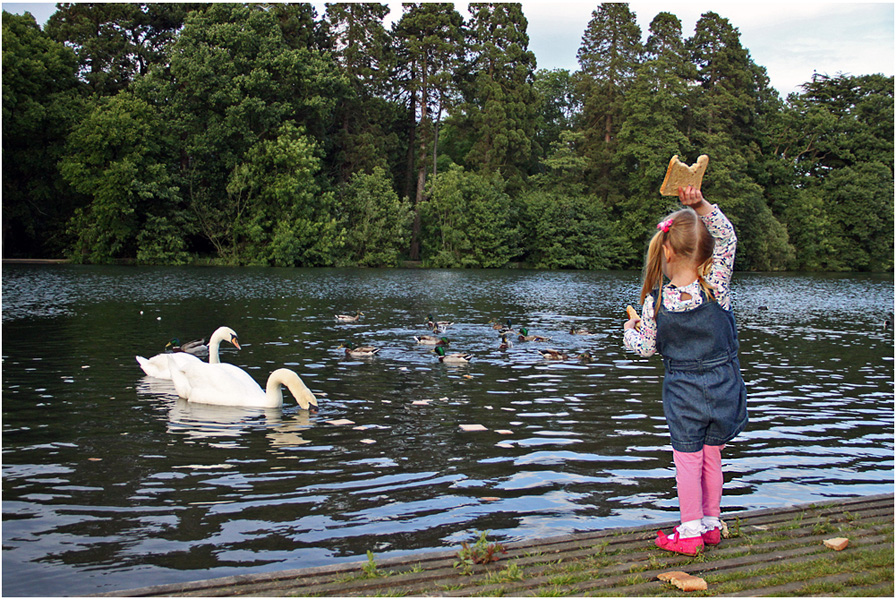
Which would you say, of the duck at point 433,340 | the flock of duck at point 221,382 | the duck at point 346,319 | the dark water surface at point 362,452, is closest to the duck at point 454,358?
the dark water surface at point 362,452

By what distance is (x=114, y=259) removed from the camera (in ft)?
168

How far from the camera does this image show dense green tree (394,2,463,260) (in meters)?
63.2

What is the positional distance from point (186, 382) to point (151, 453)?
8.94 feet

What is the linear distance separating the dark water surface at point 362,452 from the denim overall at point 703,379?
1.35 m

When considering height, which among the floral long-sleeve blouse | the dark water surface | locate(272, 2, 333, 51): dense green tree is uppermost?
locate(272, 2, 333, 51): dense green tree

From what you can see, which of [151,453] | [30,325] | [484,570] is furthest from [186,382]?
[30,325]

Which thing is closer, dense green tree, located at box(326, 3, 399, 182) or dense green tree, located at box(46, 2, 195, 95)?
dense green tree, located at box(46, 2, 195, 95)

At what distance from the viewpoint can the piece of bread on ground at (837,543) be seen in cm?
411

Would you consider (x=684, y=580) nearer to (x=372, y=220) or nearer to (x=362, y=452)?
(x=362, y=452)

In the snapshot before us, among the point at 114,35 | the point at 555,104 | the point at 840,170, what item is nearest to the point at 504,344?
the point at 114,35

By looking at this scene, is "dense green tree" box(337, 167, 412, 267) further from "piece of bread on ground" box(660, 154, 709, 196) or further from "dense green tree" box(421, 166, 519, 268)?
"piece of bread on ground" box(660, 154, 709, 196)

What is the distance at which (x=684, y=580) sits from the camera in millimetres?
3689

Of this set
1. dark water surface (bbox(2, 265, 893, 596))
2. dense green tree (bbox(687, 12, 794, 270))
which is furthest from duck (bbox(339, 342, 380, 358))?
dense green tree (bbox(687, 12, 794, 270))

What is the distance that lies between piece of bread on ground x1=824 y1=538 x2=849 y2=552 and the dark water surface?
53.3 inches
